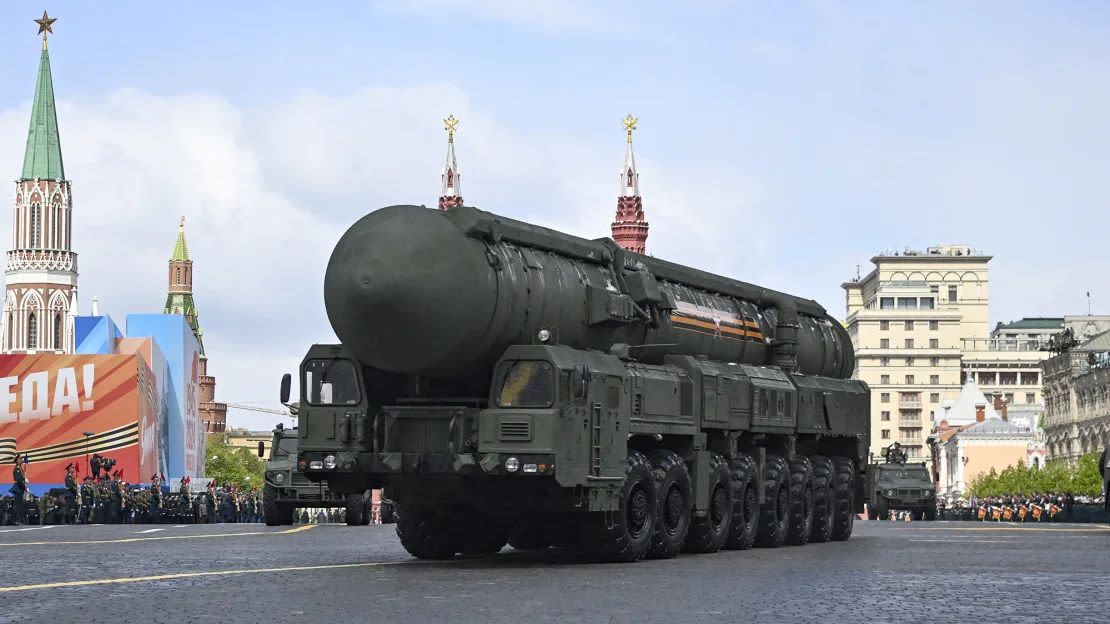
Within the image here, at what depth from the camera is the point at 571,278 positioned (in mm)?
23391

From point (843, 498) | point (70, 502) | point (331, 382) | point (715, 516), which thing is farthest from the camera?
point (70, 502)

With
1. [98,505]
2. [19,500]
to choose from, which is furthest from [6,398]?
[19,500]

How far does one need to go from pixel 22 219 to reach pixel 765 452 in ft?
561

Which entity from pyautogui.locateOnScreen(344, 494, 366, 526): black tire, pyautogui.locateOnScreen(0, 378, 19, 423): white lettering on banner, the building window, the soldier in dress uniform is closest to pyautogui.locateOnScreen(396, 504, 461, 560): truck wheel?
pyautogui.locateOnScreen(344, 494, 366, 526): black tire

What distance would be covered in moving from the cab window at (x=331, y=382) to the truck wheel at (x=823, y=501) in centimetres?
1075

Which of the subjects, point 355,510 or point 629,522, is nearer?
point 629,522

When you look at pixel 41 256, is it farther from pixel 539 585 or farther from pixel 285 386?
pixel 539 585

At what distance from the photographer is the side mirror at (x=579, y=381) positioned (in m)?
21.6

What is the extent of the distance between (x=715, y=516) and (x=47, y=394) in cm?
6799

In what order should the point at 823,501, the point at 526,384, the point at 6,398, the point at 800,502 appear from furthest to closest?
1. the point at 6,398
2. the point at 823,501
3. the point at 800,502
4. the point at 526,384

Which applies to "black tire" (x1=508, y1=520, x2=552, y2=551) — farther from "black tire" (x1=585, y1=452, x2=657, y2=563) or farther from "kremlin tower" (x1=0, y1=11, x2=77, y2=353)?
"kremlin tower" (x1=0, y1=11, x2=77, y2=353)

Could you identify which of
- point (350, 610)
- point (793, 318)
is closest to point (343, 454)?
point (350, 610)

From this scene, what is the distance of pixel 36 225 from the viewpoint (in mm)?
191875

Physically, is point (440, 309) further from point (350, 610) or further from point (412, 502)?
point (350, 610)
